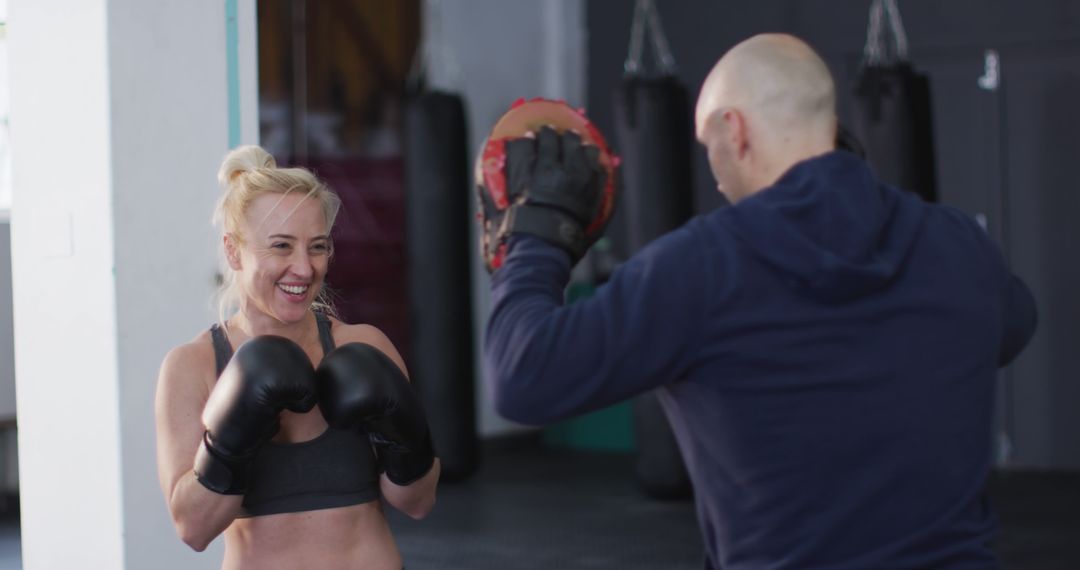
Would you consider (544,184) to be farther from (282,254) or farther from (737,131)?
(282,254)

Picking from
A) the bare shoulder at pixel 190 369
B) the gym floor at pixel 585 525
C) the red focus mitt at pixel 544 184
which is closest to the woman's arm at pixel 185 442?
the bare shoulder at pixel 190 369

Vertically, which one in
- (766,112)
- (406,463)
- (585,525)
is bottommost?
(585,525)

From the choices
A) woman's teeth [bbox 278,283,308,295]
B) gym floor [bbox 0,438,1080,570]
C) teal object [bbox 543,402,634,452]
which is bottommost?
teal object [bbox 543,402,634,452]

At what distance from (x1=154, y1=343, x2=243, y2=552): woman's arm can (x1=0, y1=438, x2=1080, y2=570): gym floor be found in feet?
7.81

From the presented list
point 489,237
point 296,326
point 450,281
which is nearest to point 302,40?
point 450,281

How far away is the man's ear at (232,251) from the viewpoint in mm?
1872

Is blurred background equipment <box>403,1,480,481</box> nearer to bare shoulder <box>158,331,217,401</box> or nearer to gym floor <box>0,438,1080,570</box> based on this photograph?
gym floor <box>0,438,1080,570</box>

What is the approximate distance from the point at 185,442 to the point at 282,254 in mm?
300

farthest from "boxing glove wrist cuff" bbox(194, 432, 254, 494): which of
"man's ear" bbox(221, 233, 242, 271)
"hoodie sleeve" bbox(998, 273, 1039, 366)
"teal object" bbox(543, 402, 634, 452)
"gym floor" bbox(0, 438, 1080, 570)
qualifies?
"teal object" bbox(543, 402, 634, 452)

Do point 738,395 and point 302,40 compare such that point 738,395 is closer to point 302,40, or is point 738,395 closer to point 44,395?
point 44,395

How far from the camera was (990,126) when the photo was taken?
5879mm

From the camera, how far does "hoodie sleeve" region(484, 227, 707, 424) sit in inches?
48.6

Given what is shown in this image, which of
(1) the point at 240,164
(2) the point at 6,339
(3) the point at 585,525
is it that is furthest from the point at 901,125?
(1) the point at 240,164

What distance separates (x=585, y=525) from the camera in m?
4.73
